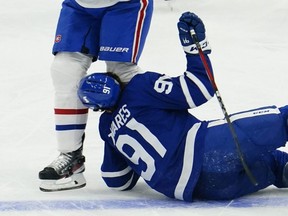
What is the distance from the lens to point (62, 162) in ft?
8.98

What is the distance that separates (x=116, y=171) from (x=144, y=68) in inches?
99.3

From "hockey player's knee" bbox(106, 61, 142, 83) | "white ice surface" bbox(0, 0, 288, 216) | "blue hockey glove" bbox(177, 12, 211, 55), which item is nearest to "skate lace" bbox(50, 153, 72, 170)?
"white ice surface" bbox(0, 0, 288, 216)

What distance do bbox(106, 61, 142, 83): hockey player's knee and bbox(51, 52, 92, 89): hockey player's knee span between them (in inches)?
4.2

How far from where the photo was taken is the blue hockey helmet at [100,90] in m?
2.51

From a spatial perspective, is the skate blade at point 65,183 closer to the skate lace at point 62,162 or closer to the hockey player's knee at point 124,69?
the skate lace at point 62,162

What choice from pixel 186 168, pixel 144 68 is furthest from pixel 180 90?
pixel 144 68

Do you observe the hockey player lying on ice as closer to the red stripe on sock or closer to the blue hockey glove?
the blue hockey glove

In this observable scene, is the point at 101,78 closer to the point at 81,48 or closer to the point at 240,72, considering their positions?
the point at 81,48

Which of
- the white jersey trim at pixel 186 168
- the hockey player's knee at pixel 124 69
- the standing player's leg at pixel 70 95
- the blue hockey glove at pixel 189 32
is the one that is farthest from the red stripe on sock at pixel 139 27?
the white jersey trim at pixel 186 168

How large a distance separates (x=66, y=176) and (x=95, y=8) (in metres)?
0.62

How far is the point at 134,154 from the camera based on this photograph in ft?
8.32

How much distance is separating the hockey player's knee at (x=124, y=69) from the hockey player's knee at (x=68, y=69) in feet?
0.35


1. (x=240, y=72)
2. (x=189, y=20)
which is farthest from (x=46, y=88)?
(x=189, y=20)

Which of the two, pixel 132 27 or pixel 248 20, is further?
pixel 248 20
